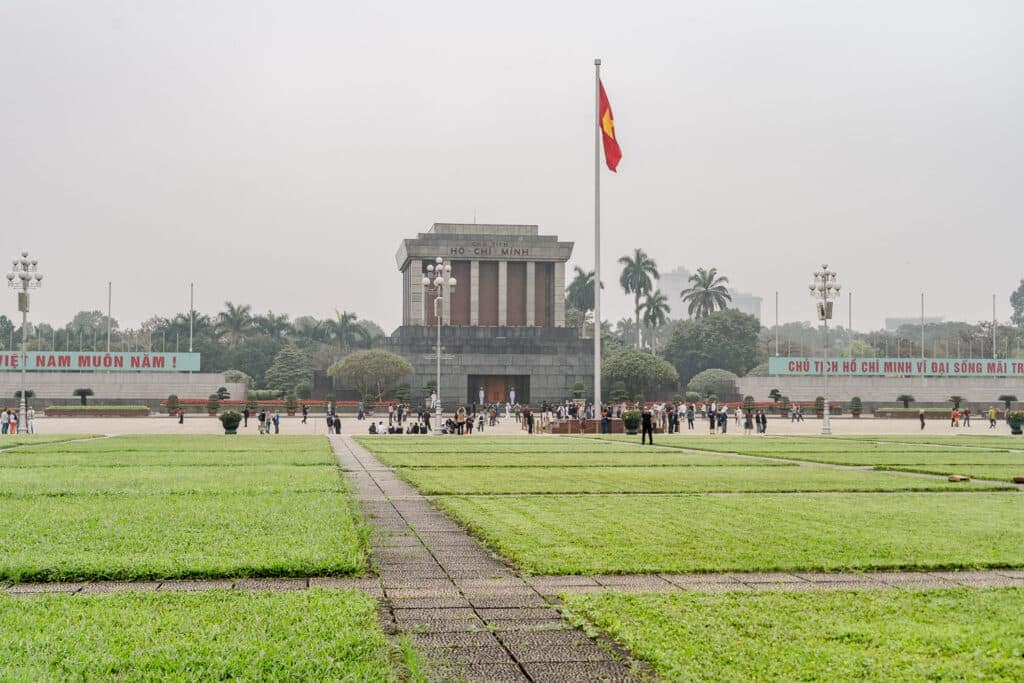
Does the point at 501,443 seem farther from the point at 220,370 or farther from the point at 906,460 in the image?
the point at 220,370

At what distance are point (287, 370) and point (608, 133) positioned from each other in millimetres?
69176

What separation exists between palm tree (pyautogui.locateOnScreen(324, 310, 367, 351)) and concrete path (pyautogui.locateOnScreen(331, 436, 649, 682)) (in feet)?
398

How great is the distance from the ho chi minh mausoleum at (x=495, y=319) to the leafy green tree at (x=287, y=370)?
12.7m

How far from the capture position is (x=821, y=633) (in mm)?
7629

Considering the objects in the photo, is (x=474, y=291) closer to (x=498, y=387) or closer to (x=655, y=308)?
(x=498, y=387)

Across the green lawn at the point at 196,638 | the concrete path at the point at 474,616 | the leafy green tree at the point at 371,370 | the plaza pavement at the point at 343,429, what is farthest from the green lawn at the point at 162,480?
the leafy green tree at the point at 371,370

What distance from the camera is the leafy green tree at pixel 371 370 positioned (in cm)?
8750

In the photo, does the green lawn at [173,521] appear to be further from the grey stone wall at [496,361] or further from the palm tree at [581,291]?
the palm tree at [581,291]

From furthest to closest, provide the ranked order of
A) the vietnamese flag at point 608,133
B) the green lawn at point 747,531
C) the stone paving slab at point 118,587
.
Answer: the vietnamese flag at point 608,133, the green lawn at point 747,531, the stone paving slab at point 118,587

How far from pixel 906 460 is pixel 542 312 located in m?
81.8

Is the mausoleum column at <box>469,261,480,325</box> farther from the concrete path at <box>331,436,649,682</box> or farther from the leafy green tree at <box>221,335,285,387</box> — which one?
the concrete path at <box>331,436,649,682</box>

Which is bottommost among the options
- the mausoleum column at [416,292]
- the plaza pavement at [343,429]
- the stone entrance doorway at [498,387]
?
the plaza pavement at [343,429]

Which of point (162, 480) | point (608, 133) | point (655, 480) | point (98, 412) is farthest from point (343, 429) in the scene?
point (655, 480)

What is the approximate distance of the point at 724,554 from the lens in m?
11.2
